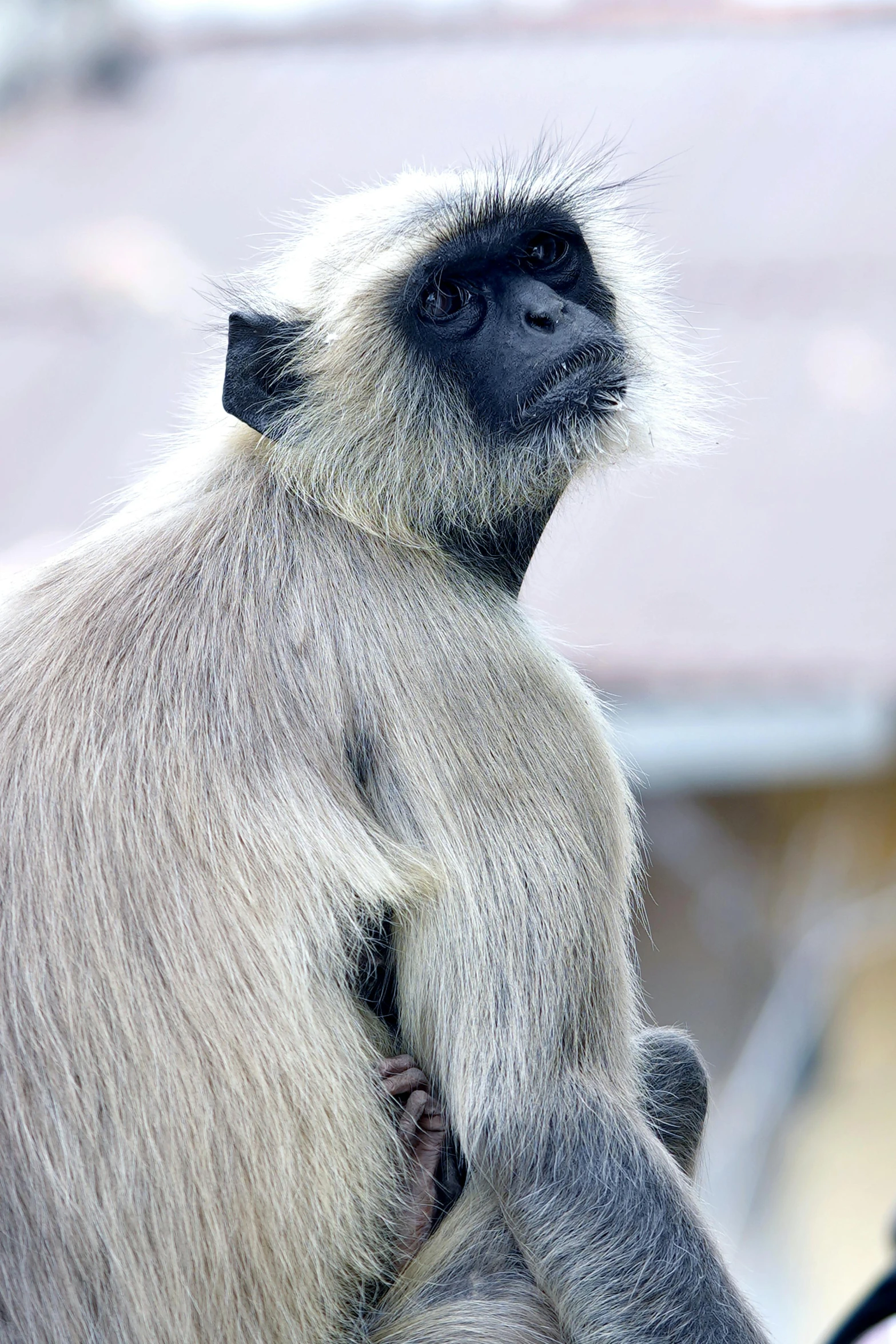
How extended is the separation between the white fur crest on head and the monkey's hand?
37.8 inches

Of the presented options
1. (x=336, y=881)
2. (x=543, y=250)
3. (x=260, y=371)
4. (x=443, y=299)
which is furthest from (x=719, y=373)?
(x=336, y=881)

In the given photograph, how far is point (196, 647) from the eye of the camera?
8.16 feet

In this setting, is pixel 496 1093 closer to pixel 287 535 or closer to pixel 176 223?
pixel 287 535

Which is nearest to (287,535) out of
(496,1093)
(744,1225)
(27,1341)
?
(496,1093)

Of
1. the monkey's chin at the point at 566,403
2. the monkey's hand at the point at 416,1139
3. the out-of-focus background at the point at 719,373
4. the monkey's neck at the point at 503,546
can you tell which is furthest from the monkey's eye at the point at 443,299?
the out-of-focus background at the point at 719,373

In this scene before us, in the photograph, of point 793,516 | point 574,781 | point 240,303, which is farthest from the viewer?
point 793,516

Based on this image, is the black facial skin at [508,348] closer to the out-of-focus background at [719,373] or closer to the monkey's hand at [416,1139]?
the monkey's hand at [416,1139]

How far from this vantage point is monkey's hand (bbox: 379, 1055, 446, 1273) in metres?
2.53

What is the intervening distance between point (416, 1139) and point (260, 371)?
4.69 ft

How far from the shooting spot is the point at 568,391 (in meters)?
2.90

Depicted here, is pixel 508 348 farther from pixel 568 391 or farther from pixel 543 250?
pixel 543 250

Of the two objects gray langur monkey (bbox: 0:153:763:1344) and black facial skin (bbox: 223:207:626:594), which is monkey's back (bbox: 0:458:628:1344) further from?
black facial skin (bbox: 223:207:626:594)

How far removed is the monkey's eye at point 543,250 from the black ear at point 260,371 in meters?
0.49

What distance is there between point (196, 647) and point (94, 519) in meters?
1.11
